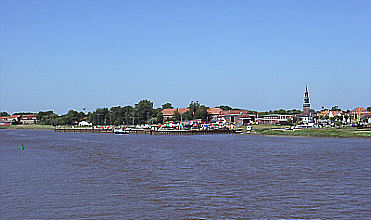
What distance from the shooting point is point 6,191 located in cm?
2331

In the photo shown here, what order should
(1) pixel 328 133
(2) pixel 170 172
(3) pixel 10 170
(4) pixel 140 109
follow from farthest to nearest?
(4) pixel 140 109 < (1) pixel 328 133 < (3) pixel 10 170 < (2) pixel 170 172

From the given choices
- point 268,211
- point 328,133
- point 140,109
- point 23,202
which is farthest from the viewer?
point 140,109

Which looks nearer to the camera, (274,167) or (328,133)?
(274,167)

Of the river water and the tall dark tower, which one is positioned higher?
the tall dark tower

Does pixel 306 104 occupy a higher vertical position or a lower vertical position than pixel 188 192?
higher

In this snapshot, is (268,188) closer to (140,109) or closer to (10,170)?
(10,170)

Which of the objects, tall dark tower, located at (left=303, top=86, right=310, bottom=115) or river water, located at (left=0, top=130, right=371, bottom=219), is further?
tall dark tower, located at (left=303, top=86, right=310, bottom=115)

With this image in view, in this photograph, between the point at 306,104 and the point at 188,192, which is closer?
the point at 188,192

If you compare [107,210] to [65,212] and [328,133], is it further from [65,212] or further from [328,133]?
[328,133]

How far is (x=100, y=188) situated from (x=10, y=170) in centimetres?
1275

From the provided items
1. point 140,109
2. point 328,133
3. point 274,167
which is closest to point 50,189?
point 274,167

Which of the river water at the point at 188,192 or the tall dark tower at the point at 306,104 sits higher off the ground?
the tall dark tower at the point at 306,104

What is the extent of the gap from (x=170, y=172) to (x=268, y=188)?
9539mm

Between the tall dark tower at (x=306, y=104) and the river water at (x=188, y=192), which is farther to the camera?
the tall dark tower at (x=306, y=104)
